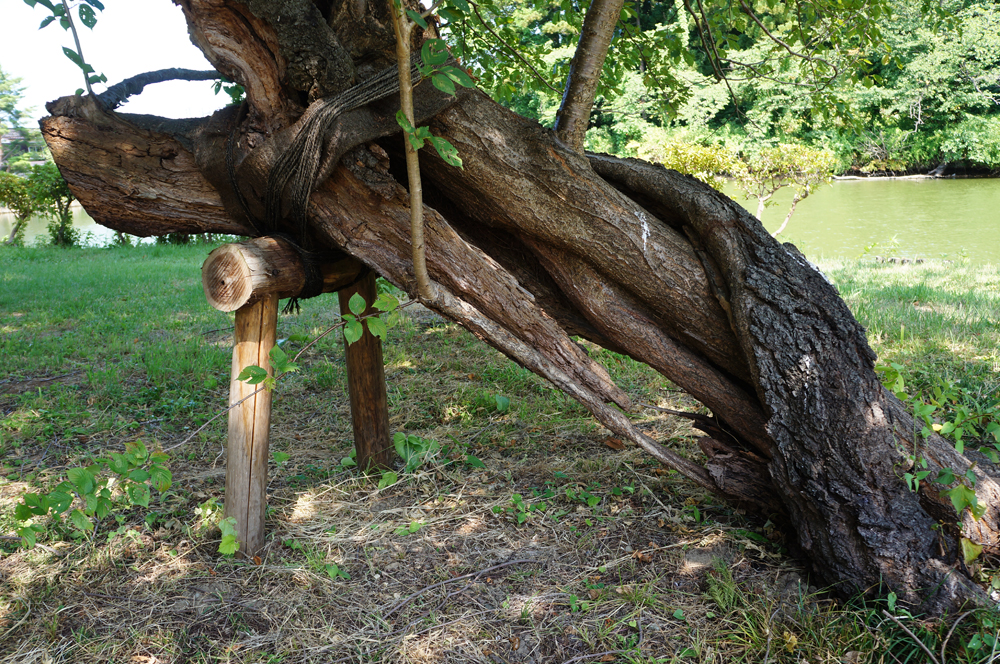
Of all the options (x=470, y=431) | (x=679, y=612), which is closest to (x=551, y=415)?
(x=470, y=431)

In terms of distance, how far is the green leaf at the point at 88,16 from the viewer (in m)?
2.25

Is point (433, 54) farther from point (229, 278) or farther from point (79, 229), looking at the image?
point (79, 229)

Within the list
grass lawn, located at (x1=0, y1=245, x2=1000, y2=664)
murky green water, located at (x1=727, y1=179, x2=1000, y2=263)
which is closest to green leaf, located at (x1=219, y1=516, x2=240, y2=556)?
grass lawn, located at (x1=0, y1=245, x2=1000, y2=664)

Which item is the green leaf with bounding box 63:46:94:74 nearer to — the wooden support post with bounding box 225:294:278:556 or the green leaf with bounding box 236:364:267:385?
the wooden support post with bounding box 225:294:278:556

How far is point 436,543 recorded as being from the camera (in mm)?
2646

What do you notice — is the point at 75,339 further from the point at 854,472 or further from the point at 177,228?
the point at 854,472

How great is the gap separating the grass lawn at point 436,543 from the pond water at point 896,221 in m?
8.71

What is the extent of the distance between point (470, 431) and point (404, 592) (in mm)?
1458

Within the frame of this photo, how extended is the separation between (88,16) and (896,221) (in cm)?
1798

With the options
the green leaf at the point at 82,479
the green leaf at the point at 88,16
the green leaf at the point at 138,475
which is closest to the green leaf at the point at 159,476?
the green leaf at the point at 138,475

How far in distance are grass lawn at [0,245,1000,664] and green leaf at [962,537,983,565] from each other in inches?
5.2

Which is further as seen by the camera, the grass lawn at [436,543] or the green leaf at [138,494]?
the grass lawn at [436,543]

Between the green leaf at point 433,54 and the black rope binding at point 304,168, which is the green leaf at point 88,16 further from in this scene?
the green leaf at point 433,54

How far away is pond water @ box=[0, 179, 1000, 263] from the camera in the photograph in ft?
40.1
